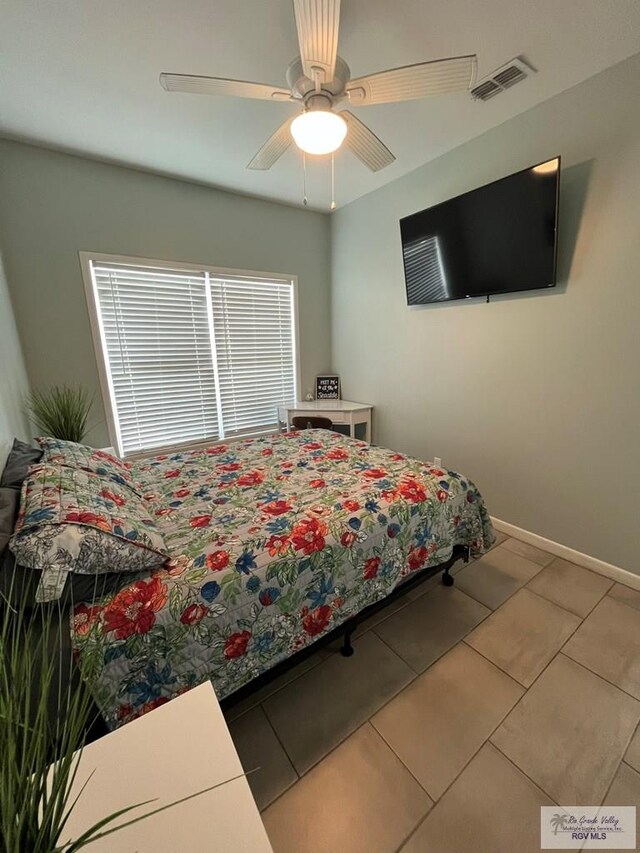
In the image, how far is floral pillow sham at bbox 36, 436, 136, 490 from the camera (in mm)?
1472

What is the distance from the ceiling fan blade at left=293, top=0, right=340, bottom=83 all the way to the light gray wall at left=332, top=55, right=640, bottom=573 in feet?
4.26

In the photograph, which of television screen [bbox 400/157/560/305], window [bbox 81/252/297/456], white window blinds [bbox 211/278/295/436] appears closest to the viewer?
television screen [bbox 400/157/560/305]

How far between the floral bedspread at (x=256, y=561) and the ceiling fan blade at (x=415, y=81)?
1.66 metres

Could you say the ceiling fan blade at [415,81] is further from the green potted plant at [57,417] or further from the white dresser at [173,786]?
the green potted plant at [57,417]

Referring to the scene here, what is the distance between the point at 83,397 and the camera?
105 inches

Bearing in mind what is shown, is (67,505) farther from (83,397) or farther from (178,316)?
(178,316)

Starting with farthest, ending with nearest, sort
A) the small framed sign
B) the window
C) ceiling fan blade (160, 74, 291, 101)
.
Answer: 1. the small framed sign
2. the window
3. ceiling fan blade (160, 74, 291, 101)

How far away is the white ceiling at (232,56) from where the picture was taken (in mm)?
1403

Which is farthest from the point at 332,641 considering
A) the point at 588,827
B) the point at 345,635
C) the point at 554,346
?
the point at 554,346

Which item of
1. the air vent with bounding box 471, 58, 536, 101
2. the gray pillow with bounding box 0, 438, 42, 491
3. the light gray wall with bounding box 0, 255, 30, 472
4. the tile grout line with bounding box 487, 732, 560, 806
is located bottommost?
the tile grout line with bounding box 487, 732, 560, 806

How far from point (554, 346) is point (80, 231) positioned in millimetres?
3354

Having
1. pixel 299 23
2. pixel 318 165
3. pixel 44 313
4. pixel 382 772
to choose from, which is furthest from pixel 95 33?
pixel 382 772

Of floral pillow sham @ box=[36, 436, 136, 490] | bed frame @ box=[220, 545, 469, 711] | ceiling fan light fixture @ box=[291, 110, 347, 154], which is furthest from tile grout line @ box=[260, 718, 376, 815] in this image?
ceiling fan light fixture @ box=[291, 110, 347, 154]

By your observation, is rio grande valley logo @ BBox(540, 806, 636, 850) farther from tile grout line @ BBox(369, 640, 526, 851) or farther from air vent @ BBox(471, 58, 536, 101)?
air vent @ BBox(471, 58, 536, 101)
